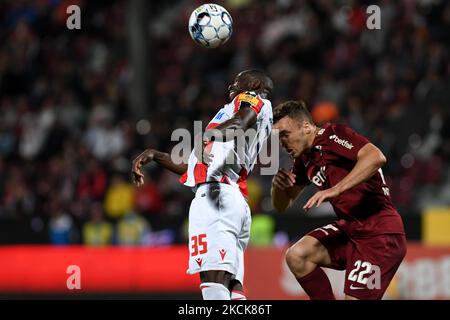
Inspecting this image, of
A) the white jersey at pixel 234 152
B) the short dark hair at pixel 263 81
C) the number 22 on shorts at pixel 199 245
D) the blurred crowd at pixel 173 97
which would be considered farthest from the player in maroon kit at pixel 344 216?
the blurred crowd at pixel 173 97

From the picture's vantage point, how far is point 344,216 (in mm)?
7074

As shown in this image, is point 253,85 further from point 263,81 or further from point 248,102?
point 248,102

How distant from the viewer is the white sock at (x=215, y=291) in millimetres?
6352

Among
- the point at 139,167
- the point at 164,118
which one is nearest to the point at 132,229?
the point at 164,118

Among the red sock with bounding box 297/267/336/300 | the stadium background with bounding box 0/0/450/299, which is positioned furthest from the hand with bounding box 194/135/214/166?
the stadium background with bounding box 0/0/450/299

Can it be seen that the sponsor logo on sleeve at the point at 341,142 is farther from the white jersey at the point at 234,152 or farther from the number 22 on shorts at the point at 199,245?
the number 22 on shorts at the point at 199,245

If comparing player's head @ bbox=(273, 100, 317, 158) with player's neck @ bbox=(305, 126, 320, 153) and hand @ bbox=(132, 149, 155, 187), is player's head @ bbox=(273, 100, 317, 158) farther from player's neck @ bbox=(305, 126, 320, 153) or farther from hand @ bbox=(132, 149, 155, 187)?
hand @ bbox=(132, 149, 155, 187)

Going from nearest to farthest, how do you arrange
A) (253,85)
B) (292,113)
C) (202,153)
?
(202,153), (253,85), (292,113)

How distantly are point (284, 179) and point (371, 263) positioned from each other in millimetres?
925

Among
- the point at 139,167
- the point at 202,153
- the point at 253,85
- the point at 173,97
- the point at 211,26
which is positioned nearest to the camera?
the point at 202,153

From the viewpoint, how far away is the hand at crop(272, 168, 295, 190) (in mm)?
7242

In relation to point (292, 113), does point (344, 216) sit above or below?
below

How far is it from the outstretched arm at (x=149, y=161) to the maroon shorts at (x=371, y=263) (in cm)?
136

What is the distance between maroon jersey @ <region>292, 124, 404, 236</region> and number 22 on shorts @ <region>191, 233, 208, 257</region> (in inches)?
42.1
